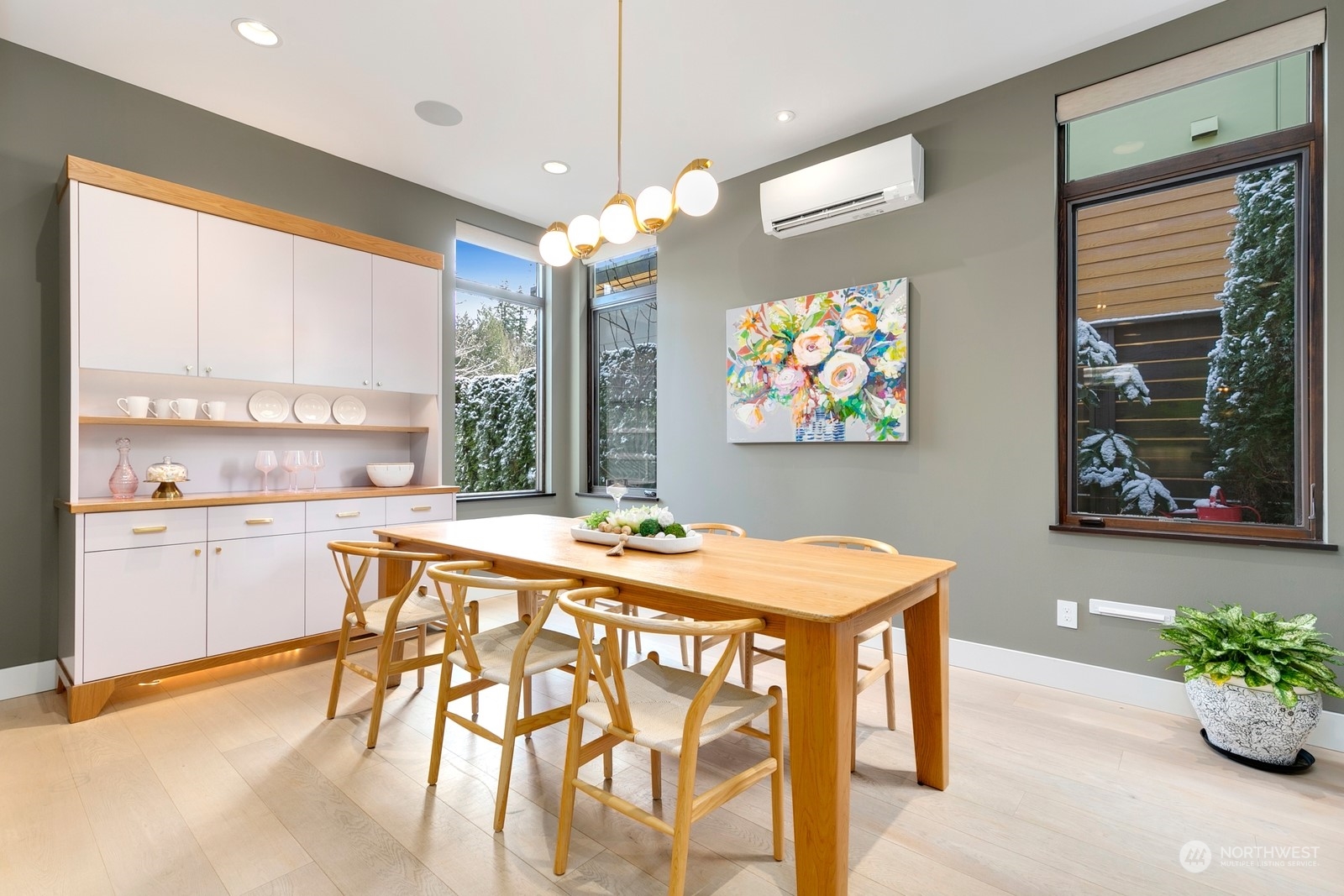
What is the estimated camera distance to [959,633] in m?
3.27

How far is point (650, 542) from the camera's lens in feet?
7.25

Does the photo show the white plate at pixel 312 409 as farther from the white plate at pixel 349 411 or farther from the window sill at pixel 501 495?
the window sill at pixel 501 495

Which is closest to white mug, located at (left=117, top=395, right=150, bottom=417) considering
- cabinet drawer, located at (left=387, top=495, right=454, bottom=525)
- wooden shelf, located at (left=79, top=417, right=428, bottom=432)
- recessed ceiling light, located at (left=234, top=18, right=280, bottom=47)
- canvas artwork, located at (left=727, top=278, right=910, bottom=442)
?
wooden shelf, located at (left=79, top=417, right=428, bottom=432)

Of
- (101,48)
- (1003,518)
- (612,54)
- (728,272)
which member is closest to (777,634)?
(1003,518)

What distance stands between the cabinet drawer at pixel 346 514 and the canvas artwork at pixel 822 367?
220 cm

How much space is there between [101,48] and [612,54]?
233 cm

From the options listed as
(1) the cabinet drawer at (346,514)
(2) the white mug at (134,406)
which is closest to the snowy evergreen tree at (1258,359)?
(1) the cabinet drawer at (346,514)

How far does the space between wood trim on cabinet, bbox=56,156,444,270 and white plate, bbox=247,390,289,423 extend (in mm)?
Result: 933

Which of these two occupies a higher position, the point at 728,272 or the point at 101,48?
the point at 101,48

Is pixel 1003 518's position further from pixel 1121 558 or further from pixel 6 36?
pixel 6 36

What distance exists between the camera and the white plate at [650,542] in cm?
220

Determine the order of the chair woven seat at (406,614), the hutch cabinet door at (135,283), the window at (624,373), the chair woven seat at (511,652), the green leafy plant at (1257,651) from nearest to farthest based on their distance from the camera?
1. the chair woven seat at (511,652)
2. the green leafy plant at (1257,651)
3. the chair woven seat at (406,614)
4. the hutch cabinet door at (135,283)
5. the window at (624,373)
